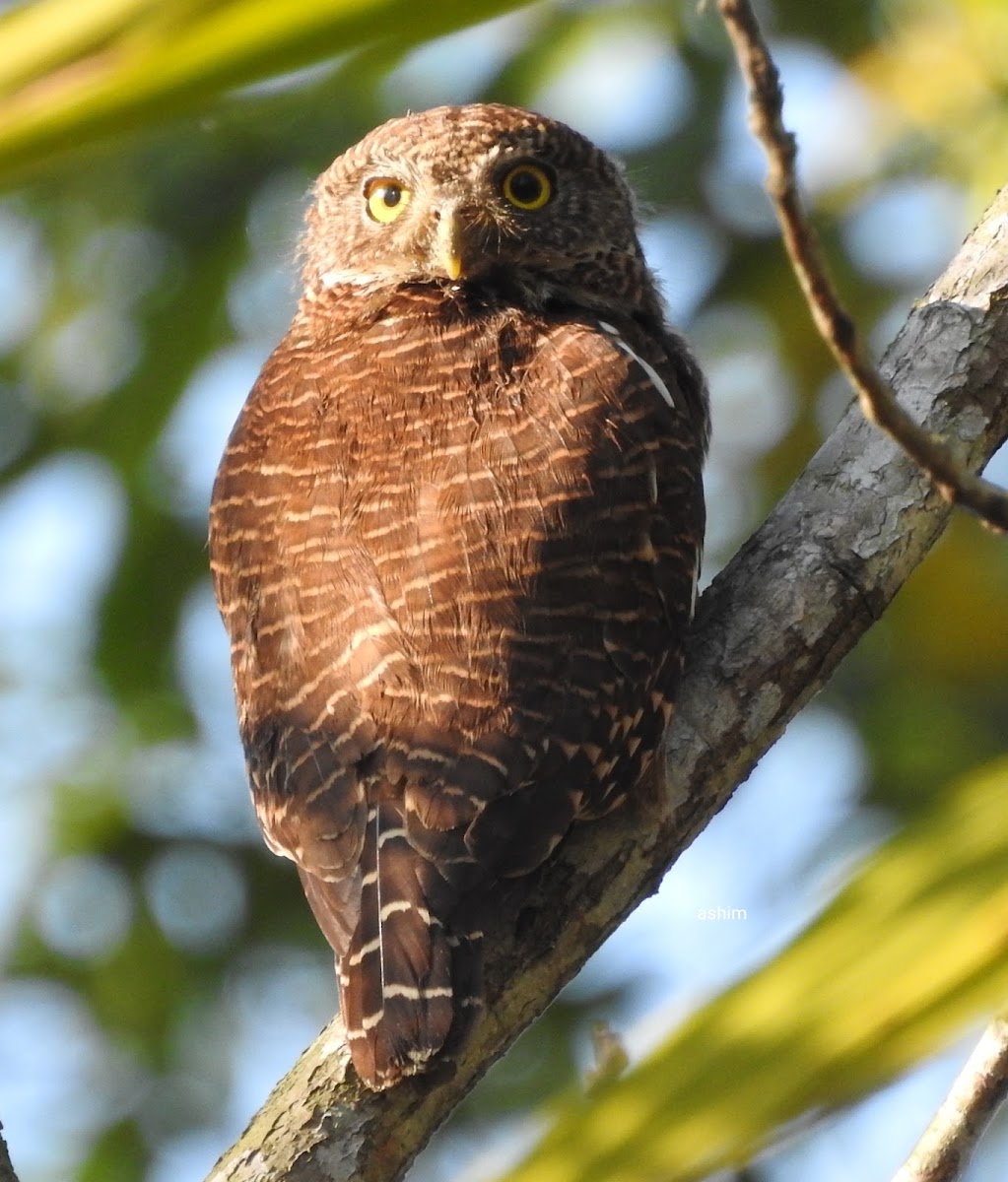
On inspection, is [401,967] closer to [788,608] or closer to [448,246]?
[788,608]

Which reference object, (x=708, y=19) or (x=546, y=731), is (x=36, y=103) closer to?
(x=546, y=731)

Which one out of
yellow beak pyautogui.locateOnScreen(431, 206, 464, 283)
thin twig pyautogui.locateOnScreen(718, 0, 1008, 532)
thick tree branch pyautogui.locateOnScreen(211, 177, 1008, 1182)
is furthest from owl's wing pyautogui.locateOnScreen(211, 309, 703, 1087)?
thin twig pyautogui.locateOnScreen(718, 0, 1008, 532)

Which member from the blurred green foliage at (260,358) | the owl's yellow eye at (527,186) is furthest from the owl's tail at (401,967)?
the blurred green foliage at (260,358)

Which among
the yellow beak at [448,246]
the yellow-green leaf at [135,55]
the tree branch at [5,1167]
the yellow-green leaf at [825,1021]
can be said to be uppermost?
the yellow beak at [448,246]

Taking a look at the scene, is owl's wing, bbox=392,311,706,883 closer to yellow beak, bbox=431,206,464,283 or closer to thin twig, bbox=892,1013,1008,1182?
yellow beak, bbox=431,206,464,283

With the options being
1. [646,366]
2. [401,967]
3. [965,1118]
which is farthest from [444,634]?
[965,1118]

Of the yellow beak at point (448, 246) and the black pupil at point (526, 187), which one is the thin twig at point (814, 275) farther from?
the black pupil at point (526, 187)
